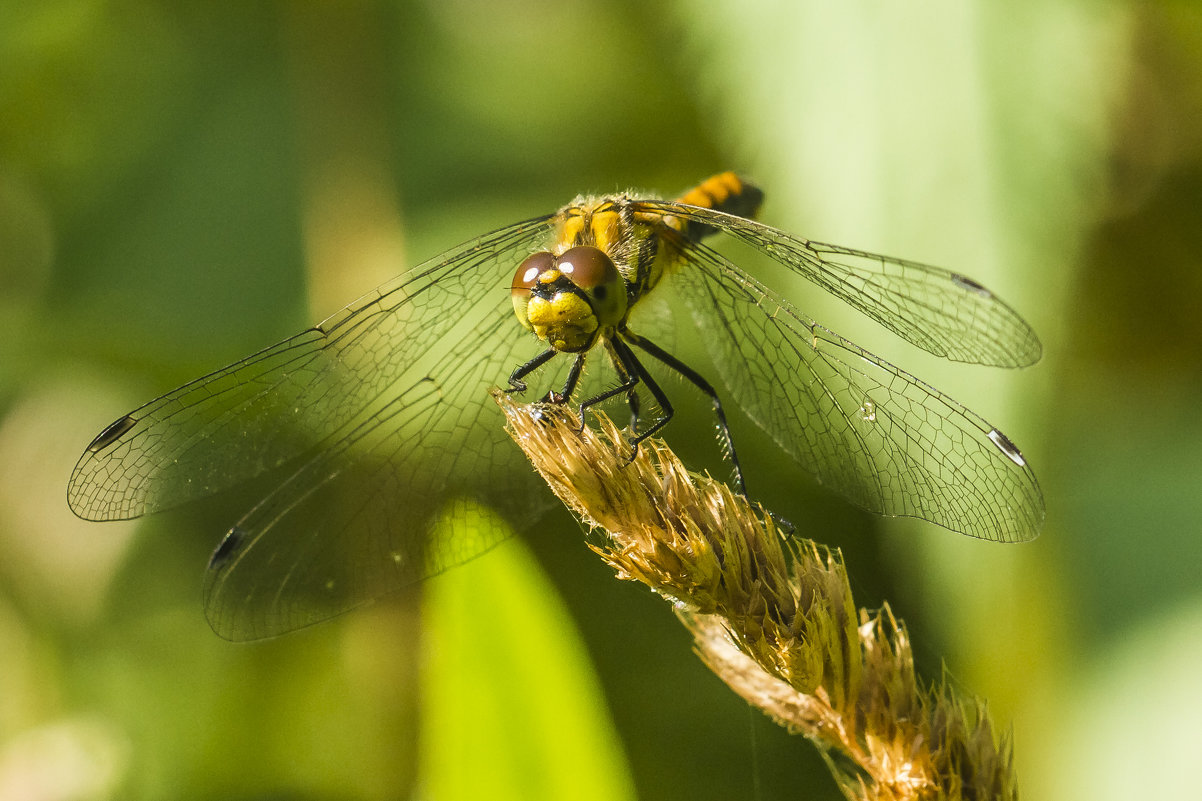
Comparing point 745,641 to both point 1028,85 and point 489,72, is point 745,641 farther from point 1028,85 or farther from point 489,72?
point 489,72

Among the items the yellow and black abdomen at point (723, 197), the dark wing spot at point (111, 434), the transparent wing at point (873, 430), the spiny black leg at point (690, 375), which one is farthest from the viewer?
the yellow and black abdomen at point (723, 197)

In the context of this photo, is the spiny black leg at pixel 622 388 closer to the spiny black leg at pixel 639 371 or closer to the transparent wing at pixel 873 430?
the spiny black leg at pixel 639 371

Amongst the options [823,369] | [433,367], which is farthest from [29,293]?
[823,369]

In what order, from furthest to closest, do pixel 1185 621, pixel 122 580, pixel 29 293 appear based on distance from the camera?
pixel 29 293 → pixel 122 580 → pixel 1185 621

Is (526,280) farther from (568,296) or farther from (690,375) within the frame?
(690,375)

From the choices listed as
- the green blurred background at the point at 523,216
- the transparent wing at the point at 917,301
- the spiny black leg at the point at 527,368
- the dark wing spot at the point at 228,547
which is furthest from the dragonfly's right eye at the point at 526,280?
the dark wing spot at the point at 228,547

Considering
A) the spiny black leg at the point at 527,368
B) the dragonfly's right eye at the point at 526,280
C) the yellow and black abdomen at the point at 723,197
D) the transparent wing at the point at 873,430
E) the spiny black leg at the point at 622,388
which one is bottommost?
the transparent wing at the point at 873,430
